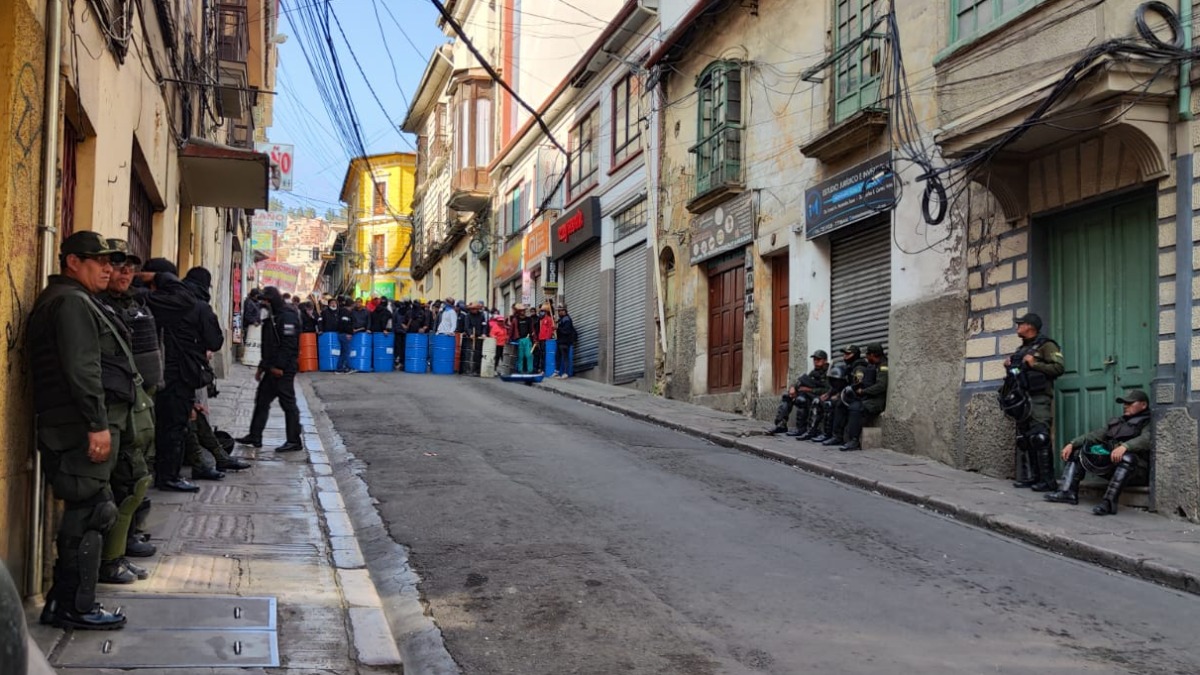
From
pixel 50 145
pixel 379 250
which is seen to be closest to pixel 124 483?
pixel 50 145

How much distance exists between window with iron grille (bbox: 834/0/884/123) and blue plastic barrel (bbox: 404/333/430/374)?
12.3m

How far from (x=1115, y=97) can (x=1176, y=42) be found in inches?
25.2

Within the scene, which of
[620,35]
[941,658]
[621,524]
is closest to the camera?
[941,658]

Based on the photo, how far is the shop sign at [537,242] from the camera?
29125 mm

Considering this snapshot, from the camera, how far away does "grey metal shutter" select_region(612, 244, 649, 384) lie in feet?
72.2

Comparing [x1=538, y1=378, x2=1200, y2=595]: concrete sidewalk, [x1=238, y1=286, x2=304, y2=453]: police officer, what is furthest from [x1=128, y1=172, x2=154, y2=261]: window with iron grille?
[x1=538, y1=378, x2=1200, y2=595]: concrete sidewalk

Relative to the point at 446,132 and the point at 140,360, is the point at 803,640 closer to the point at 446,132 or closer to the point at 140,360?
the point at 140,360

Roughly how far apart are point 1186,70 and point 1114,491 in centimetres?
350

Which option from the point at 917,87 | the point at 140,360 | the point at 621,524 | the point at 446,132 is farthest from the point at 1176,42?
the point at 446,132

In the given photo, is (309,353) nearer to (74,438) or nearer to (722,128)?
(722,128)

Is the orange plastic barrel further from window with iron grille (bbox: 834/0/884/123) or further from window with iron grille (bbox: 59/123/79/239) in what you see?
window with iron grille (bbox: 59/123/79/239)

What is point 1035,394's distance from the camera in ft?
34.0

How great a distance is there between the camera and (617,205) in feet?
77.3

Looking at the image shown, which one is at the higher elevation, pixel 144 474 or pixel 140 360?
pixel 140 360
